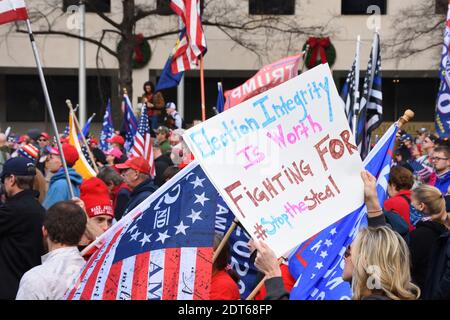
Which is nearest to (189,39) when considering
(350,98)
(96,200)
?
(350,98)

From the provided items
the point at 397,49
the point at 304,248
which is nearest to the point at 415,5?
the point at 397,49

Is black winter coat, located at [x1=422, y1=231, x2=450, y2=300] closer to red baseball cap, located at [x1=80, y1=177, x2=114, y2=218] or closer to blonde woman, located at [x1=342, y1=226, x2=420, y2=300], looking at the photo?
blonde woman, located at [x1=342, y1=226, x2=420, y2=300]

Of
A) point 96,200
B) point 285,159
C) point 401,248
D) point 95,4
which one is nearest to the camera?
point 401,248

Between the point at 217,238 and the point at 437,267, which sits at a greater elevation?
the point at 217,238

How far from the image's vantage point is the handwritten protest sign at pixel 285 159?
166 inches

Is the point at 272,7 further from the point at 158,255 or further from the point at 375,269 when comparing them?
the point at 375,269

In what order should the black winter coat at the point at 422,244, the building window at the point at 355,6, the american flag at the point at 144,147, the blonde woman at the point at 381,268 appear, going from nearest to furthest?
the blonde woman at the point at 381,268 → the black winter coat at the point at 422,244 → the american flag at the point at 144,147 → the building window at the point at 355,6

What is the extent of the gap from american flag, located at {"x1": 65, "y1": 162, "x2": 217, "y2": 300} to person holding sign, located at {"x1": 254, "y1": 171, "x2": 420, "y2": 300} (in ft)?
1.53

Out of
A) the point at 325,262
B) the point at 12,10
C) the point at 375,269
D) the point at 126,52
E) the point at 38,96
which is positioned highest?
the point at 12,10

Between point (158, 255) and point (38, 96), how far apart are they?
3127 centimetres

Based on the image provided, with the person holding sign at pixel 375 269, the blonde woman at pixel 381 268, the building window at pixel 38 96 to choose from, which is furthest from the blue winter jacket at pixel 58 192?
the building window at pixel 38 96

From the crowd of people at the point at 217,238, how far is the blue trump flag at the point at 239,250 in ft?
0.44

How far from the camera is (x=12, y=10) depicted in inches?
311

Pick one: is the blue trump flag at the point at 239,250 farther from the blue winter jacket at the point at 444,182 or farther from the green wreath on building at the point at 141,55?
the green wreath on building at the point at 141,55
